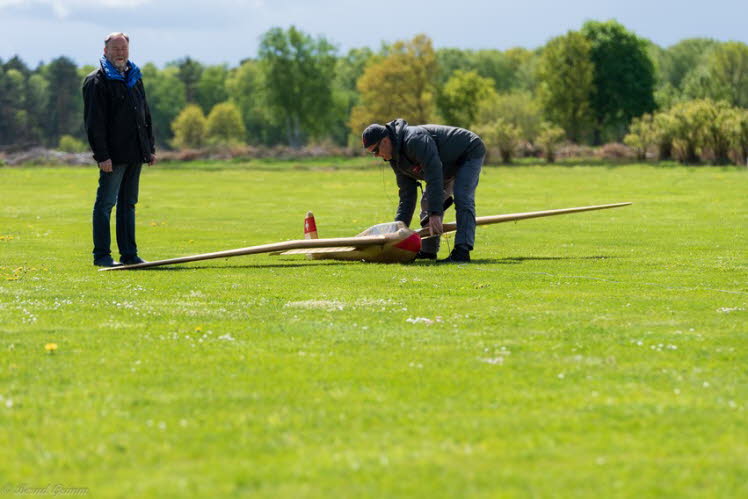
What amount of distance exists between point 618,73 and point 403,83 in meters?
24.0

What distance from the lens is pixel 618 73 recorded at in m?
113

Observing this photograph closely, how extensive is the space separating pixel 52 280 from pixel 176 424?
842 cm

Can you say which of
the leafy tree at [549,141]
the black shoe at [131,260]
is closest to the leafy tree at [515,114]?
the leafy tree at [549,141]

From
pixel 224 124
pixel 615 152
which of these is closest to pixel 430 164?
pixel 615 152

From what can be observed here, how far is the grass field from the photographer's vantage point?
550cm

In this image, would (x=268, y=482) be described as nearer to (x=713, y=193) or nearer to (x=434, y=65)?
(x=713, y=193)

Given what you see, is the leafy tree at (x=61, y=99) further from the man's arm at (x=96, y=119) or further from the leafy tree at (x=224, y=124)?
the man's arm at (x=96, y=119)

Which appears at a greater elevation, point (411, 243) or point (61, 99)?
point (61, 99)

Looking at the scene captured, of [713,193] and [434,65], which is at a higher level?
[434,65]

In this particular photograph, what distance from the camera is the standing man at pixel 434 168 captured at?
15.6 meters

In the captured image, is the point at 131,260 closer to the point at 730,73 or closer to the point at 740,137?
the point at 740,137

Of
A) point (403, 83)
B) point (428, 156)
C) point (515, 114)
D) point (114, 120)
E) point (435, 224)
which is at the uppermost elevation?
point (403, 83)

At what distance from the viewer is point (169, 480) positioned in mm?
5375

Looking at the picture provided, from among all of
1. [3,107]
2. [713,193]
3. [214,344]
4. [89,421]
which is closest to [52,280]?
[214,344]
